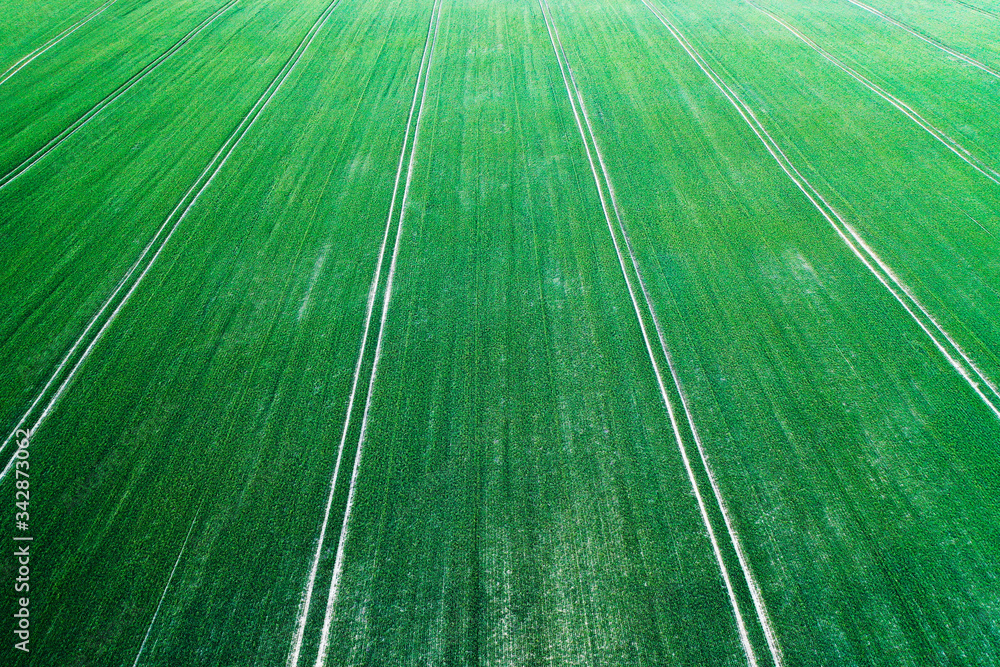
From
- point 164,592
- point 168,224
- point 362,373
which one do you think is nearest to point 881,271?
point 362,373

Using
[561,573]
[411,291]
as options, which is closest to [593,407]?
[561,573]

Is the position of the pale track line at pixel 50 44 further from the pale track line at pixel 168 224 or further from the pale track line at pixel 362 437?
the pale track line at pixel 362 437

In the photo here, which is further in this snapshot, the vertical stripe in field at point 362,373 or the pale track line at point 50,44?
the pale track line at point 50,44

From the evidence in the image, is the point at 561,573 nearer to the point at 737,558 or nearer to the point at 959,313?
the point at 737,558

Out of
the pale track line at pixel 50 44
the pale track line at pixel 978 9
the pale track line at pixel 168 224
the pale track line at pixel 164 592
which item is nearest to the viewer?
the pale track line at pixel 164 592

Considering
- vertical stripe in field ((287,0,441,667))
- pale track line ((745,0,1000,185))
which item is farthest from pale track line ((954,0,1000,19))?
vertical stripe in field ((287,0,441,667))

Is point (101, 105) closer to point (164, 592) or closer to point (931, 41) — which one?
point (164, 592)

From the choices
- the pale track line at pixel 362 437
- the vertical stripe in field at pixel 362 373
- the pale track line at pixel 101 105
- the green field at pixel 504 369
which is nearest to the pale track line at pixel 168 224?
the green field at pixel 504 369

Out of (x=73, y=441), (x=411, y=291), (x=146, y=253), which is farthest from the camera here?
(x=146, y=253)
